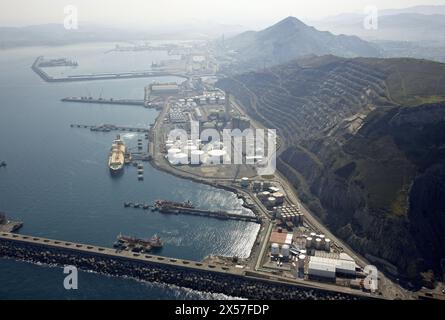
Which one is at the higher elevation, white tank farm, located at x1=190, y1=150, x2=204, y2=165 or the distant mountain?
the distant mountain

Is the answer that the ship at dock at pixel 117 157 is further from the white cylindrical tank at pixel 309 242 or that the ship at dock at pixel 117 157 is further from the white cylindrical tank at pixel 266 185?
the white cylindrical tank at pixel 309 242

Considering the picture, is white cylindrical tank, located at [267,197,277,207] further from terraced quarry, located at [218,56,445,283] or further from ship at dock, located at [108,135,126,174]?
ship at dock, located at [108,135,126,174]

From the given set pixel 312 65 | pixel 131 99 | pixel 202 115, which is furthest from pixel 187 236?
pixel 131 99

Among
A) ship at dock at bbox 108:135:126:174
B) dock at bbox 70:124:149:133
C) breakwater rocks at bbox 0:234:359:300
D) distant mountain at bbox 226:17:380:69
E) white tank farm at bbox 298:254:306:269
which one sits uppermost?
distant mountain at bbox 226:17:380:69

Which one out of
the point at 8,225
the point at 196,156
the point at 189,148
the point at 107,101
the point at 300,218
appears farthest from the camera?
the point at 107,101

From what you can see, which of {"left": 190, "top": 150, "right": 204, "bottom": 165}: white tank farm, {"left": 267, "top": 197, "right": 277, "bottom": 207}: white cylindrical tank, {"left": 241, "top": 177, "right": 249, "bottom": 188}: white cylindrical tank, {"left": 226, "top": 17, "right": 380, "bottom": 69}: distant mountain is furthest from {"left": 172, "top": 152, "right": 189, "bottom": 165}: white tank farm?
{"left": 226, "top": 17, "right": 380, "bottom": 69}: distant mountain

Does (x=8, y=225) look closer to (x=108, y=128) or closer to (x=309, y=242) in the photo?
(x=309, y=242)

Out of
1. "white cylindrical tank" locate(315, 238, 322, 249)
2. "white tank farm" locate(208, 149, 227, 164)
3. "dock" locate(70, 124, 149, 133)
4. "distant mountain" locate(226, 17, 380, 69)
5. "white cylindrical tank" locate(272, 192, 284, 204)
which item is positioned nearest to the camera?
"white cylindrical tank" locate(315, 238, 322, 249)

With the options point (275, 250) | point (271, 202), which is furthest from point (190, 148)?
point (275, 250)
